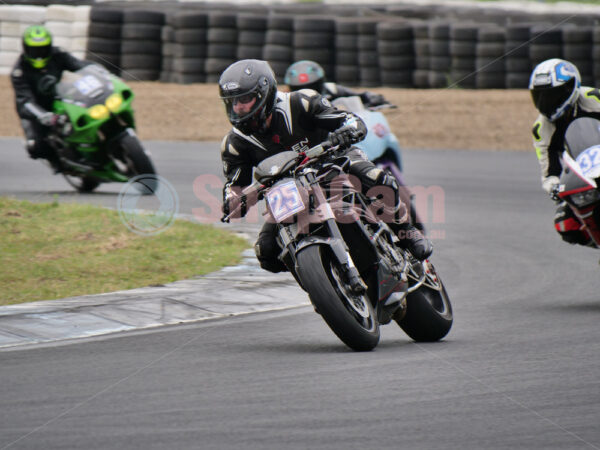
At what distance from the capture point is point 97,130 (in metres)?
11.1

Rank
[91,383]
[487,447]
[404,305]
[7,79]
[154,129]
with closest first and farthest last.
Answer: [487,447]
[91,383]
[404,305]
[154,129]
[7,79]

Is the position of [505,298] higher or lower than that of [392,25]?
lower

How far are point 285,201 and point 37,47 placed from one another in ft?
22.3

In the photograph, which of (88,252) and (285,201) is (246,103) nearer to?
(285,201)

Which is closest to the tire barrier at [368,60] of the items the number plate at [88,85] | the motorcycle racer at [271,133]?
the number plate at [88,85]

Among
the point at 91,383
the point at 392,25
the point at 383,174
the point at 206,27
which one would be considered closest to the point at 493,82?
the point at 392,25

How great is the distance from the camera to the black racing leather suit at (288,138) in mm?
5926

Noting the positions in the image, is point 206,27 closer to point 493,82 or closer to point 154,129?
point 154,129

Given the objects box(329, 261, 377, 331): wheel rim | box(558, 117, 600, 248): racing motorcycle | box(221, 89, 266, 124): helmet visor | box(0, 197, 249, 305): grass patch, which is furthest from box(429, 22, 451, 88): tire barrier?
box(329, 261, 377, 331): wheel rim

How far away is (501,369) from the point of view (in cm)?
512

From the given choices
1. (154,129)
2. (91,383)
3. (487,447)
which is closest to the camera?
(487,447)

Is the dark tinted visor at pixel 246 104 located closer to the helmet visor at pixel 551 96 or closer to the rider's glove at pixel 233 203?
the rider's glove at pixel 233 203

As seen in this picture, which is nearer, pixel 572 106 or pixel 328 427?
pixel 328 427

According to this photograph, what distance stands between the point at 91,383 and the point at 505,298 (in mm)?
3541
